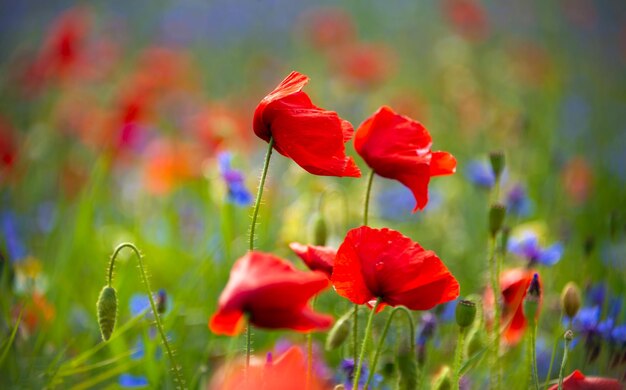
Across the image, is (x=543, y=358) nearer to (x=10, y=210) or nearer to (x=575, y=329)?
(x=575, y=329)

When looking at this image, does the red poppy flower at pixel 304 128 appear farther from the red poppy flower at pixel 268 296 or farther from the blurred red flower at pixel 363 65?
the blurred red flower at pixel 363 65

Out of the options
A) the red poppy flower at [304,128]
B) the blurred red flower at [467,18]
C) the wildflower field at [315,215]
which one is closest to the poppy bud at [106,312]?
the wildflower field at [315,215]

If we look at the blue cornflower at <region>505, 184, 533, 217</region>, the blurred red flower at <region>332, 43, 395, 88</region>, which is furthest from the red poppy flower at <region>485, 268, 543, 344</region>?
the blurred red flower at <region>332, 43, 395, 88</region>

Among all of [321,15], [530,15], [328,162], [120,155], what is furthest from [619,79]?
[328,162]

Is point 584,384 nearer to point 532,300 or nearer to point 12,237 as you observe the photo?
point 532,300

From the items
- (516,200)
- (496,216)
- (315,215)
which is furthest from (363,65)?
(496,216)

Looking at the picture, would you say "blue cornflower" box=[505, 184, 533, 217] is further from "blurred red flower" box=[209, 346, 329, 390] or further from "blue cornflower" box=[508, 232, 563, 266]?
"blurred red flower" box=[209, 346, 329, 390]
